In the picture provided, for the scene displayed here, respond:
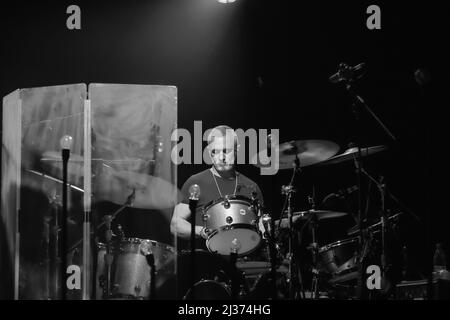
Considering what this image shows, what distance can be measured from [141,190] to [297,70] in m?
2.33

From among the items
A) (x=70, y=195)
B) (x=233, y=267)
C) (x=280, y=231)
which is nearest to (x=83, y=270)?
(x=70, y=195)

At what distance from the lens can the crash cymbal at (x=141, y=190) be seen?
178 inches

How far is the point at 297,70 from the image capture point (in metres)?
6.22

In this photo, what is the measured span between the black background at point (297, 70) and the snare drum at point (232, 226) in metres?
0.87

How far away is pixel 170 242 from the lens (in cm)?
468

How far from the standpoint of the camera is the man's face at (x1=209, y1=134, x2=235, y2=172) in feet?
18.6

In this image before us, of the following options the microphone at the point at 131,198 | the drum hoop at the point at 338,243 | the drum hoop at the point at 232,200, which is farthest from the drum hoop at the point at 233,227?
the drum hoop at the point at 338,243

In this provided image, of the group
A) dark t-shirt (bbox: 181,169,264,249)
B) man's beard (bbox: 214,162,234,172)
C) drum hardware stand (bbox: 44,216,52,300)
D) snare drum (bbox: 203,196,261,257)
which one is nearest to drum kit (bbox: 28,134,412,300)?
snare drum (bbox: 203,196,261,257)

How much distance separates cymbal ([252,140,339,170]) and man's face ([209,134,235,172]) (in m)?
0.29
